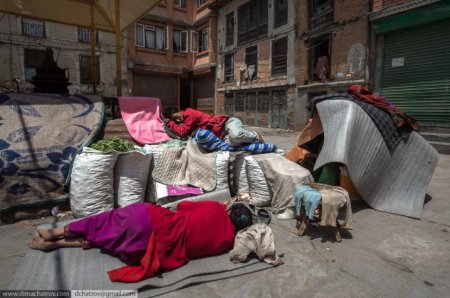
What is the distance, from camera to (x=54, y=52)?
16516 millimetres

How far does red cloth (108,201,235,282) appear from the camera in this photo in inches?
99.2

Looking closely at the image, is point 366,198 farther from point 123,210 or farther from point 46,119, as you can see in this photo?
point 46,119

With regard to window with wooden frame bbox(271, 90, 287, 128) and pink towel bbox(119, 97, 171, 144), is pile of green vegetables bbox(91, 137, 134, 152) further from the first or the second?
window with wooden frame bbox(271, 90, 287, 128)

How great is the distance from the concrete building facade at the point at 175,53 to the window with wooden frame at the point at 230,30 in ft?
4.12

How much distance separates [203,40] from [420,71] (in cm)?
1575

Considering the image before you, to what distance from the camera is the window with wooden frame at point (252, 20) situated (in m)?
16.8

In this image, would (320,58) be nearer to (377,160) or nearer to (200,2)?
(377,160)

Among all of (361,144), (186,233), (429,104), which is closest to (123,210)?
Answer: (186,233)

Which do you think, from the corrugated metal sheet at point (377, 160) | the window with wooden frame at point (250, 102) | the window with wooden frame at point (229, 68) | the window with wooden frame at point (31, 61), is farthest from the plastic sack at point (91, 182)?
the window with wooden frame at point (229, 68)

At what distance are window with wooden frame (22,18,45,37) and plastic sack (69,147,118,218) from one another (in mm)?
16230

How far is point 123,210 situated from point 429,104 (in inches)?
378

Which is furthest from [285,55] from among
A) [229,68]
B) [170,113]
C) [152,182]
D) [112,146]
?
[112,146]

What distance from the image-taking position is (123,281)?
7.97ft

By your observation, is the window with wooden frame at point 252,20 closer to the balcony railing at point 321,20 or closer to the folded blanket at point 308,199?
the balcony railing at point 321,20
